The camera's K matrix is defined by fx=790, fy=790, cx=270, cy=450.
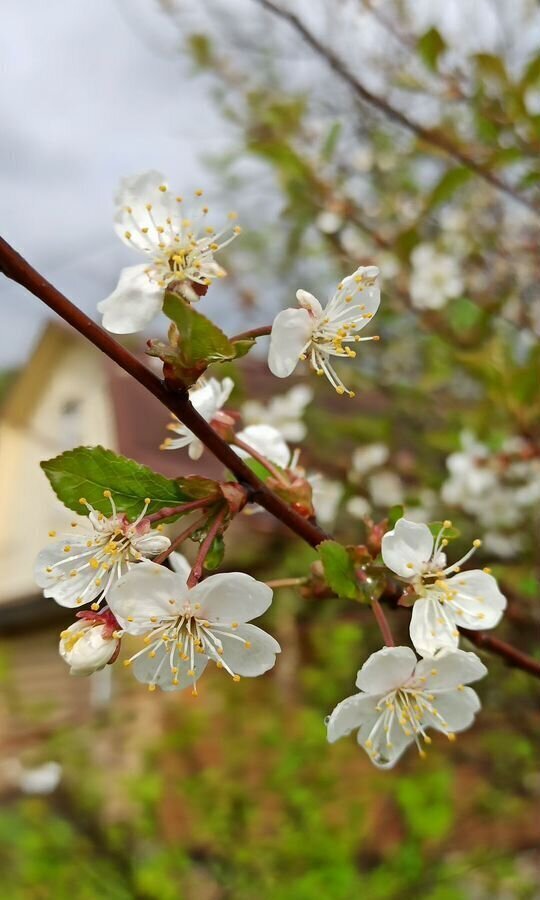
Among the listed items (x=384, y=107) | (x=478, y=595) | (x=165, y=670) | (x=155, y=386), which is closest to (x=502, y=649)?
(x=478, y=595)

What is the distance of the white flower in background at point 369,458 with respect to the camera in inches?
96.8

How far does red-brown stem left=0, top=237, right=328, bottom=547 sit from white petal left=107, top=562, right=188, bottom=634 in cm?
9

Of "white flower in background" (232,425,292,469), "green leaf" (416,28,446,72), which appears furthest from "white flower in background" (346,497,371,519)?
"white flower in background" (232,425,292,469)

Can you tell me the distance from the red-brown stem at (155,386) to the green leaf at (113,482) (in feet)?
0.10

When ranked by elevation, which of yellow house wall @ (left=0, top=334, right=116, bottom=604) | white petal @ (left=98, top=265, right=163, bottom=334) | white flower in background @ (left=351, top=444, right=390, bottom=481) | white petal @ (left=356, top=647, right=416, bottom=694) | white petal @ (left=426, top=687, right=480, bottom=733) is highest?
yellow house wall @ (left=0, top=334, right=116, bottom=604)

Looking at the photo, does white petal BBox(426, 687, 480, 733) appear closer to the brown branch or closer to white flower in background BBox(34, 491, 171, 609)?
white flower in background BBox(34, 491, 171, 609)

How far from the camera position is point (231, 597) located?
0.61 m

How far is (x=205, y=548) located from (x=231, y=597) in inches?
2.1

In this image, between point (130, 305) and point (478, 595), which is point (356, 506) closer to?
point (478, 595)

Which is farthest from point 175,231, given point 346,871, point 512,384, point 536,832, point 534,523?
point 536,832

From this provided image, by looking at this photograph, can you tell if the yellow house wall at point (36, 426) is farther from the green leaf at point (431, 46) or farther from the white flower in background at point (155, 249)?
the white flower in background at point (155, 249)

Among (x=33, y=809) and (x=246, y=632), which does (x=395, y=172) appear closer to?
(x=33, y=809)

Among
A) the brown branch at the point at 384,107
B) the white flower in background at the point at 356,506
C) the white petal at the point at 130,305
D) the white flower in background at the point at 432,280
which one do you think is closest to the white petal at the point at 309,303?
the white petal at the point at 130,305

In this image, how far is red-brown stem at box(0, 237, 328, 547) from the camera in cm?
49
